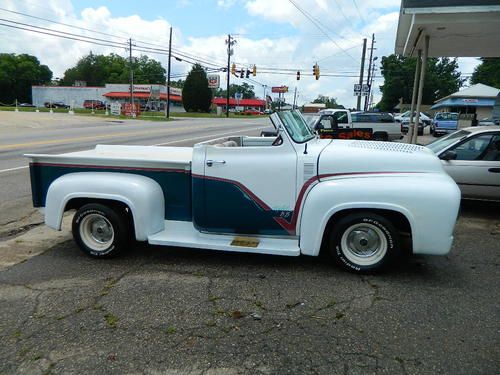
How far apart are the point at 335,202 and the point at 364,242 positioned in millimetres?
557

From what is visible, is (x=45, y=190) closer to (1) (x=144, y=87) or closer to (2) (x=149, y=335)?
(2) (x=149, y=335)

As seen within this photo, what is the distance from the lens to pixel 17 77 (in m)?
102

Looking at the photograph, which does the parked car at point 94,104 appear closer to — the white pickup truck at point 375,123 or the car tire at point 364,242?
the white pickup truck at point 375,123

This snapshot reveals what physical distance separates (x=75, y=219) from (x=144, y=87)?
90100 millimetres

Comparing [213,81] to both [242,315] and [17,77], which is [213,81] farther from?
[242,315]

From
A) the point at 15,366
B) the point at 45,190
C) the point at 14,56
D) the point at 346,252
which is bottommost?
the point at 15,366

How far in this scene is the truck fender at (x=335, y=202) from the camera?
423 cm

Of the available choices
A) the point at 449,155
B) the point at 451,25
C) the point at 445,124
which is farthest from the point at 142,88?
the point at 449,155

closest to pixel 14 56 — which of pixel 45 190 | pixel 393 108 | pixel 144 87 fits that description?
pixel 144 87

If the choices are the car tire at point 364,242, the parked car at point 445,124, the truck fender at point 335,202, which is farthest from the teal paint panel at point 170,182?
the parked car at point 445,124

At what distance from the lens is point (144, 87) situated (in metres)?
90.2

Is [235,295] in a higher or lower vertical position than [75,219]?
lower

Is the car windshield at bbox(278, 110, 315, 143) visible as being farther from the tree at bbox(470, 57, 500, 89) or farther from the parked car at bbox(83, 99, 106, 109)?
the parked car at bbox(83, 99, 106, 109)

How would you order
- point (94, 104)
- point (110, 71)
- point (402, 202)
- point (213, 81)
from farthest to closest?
point (110, 71), point (94, 104), point (213, 81), point (402, 202)
